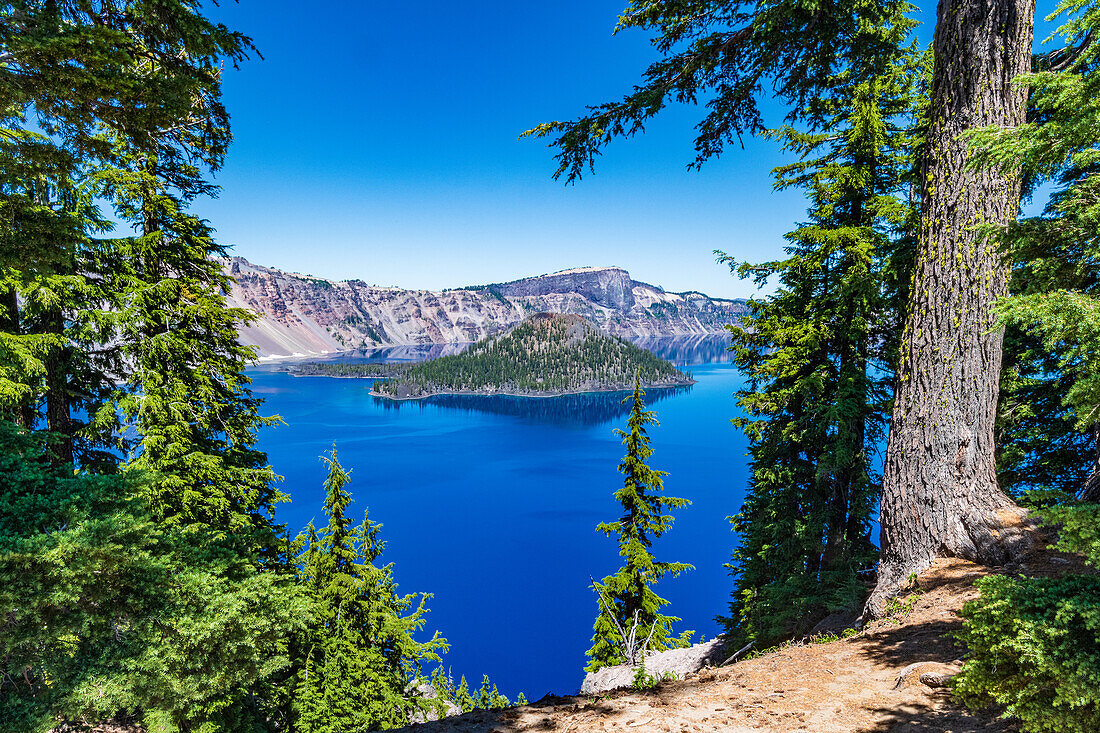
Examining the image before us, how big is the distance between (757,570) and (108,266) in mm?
15978

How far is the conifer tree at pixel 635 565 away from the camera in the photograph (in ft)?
43.2

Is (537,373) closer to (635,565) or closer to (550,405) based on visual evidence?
(550,405)

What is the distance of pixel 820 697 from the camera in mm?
3488

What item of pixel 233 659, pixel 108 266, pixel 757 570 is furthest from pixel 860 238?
pixel 108 266

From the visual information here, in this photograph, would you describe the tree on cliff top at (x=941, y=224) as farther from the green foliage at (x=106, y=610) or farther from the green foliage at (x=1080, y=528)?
the green foliage at (x=106, y=610)

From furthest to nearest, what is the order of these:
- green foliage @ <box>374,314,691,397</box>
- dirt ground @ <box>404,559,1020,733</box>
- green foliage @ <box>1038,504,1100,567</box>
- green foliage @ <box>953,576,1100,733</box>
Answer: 1. green foliage @ <box>374,314,691,397</box>
2. dirt ground @ <box>404,559,1020,733</box>
3. green foliage @ <box>1038,504,1100,567</box>
4. green foliage @ <box>953,576,1100,733</box>

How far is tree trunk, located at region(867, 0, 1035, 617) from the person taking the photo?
452 cm

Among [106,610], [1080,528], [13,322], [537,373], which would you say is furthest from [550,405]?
[1080,528]

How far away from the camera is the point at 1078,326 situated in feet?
9.32

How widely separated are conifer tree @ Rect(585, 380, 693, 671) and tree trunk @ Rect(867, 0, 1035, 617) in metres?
7.92

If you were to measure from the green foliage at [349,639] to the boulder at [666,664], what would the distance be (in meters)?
4.37

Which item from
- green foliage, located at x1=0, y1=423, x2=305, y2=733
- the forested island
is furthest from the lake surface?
the forested island

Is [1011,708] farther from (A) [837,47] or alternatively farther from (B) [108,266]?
(B) [108,266]

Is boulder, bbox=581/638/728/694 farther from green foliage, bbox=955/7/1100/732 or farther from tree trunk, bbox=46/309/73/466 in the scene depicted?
tree trunk, bbox=46/309/73/466
